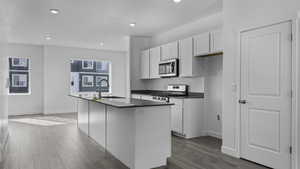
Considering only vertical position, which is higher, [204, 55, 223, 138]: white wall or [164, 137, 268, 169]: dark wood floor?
Result: [204, 55, 223, 138]: white wall

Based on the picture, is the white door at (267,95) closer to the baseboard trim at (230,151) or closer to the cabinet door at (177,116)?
the baseboard trim at (230,151)

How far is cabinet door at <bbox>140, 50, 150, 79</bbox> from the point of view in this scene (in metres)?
6.28

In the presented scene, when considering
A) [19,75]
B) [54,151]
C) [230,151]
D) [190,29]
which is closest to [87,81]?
[19,75]

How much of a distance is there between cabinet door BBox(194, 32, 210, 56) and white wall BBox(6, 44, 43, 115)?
6106mm

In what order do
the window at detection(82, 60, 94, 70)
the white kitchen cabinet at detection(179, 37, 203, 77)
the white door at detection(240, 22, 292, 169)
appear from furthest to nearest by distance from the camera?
the window at detection(82, 60, 94, 70)
the white kitchen cabinet at detection(179, 37, 203, 77)
the white door at detection(240, 22, 292, 169)

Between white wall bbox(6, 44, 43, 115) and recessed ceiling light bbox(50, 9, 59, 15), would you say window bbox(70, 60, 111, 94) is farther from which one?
recessed ceiling light bbox(50, 9, 59, 15)

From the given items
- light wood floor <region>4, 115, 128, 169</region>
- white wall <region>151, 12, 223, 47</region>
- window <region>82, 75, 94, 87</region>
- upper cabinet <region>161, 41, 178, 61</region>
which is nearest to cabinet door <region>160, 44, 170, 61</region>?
upper cabinet <region>161, 41, 178, 61</region>

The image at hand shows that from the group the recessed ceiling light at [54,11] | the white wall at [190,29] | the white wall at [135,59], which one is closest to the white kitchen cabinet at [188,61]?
the white wall at [190,29]

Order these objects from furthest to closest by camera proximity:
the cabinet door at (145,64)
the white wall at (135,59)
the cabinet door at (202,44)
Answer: the white wall at (135,59)
the cabinet door at (145,64)
the cabinet door at (202,44)

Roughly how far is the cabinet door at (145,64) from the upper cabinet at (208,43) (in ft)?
6.48

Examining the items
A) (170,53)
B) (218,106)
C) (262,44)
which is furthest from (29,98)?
(262,44)

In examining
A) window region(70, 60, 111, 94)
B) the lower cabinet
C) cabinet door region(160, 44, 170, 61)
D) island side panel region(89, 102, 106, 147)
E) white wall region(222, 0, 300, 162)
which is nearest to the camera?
white wall region(222, 0, 300, 162)

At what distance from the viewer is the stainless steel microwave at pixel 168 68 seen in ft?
16.8

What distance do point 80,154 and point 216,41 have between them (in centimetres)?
323
